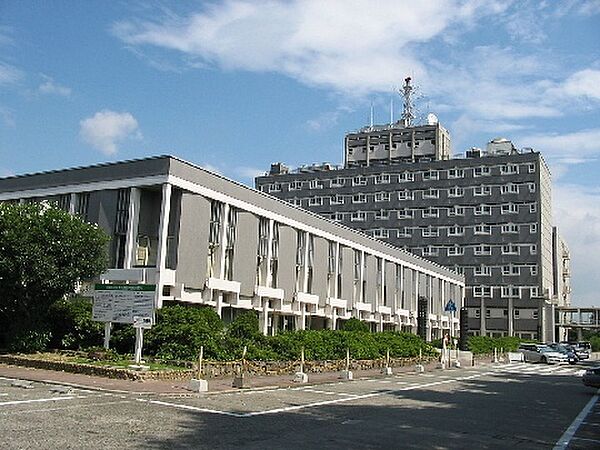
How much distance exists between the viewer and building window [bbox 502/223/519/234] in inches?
3364

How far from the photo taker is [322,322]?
159ft

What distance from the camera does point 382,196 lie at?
94.9 metres

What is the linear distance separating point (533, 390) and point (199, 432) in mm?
19535

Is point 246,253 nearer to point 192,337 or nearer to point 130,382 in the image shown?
point 192,337

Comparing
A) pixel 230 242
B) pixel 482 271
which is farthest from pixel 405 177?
pixel 230 242

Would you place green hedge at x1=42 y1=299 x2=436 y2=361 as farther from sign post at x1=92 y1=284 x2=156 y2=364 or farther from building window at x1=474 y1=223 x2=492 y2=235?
building window at x1=474 y1=223 x2=492 y2=235

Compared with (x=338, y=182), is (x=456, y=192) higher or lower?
lower

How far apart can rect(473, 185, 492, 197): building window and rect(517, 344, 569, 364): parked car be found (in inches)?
1302

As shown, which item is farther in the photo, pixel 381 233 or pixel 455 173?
pixel 381 233

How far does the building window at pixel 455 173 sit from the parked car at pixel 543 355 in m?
36.1

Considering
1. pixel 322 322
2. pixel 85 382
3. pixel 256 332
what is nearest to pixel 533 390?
pixel 256 332

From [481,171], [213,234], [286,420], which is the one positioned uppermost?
[481,171]

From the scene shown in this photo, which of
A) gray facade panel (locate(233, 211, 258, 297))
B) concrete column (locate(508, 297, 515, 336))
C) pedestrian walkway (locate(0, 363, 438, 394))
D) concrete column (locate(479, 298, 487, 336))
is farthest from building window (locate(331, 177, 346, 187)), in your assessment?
pedestrian walkway (locate(0, 363, 438, 394))

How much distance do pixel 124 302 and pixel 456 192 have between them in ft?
237
